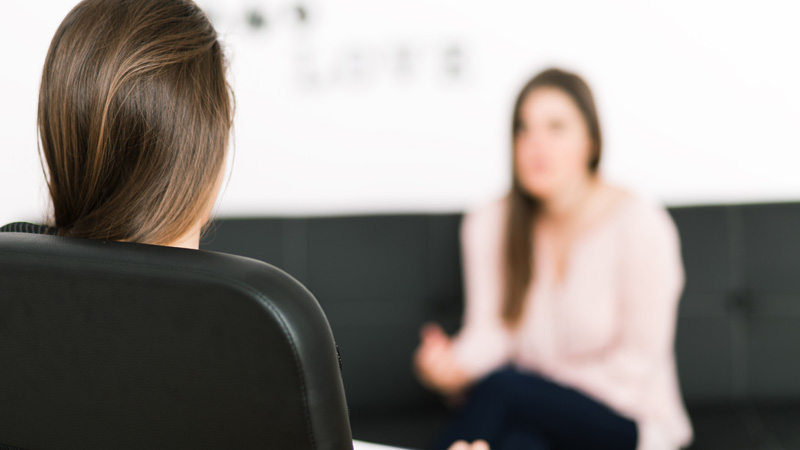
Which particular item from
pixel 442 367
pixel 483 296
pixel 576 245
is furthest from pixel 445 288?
pixel 576 245

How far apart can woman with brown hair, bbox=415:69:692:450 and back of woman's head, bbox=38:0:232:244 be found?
107 centimetres

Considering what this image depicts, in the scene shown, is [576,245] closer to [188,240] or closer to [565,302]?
[565,302]

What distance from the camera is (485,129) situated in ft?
7.30

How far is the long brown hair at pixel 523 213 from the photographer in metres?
1.92

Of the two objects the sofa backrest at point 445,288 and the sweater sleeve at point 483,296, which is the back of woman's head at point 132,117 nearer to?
the sweater sleeve at point 483,296

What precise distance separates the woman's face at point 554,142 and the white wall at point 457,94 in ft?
0.79

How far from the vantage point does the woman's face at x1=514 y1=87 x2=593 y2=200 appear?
1.93m

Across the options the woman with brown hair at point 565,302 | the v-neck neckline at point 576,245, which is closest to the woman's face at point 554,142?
the woman with brown hair at point 565,302

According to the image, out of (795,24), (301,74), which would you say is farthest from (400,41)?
(795,24)

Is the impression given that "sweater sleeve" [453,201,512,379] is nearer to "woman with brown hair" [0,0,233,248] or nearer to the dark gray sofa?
the dark gray sofa

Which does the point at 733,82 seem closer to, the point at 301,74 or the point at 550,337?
the point at 550,337

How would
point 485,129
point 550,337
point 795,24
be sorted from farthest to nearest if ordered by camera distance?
point 485,129 < point 795,24 < point 550,337

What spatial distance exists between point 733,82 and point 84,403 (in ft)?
6.93

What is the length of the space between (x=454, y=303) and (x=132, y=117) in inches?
61.3
